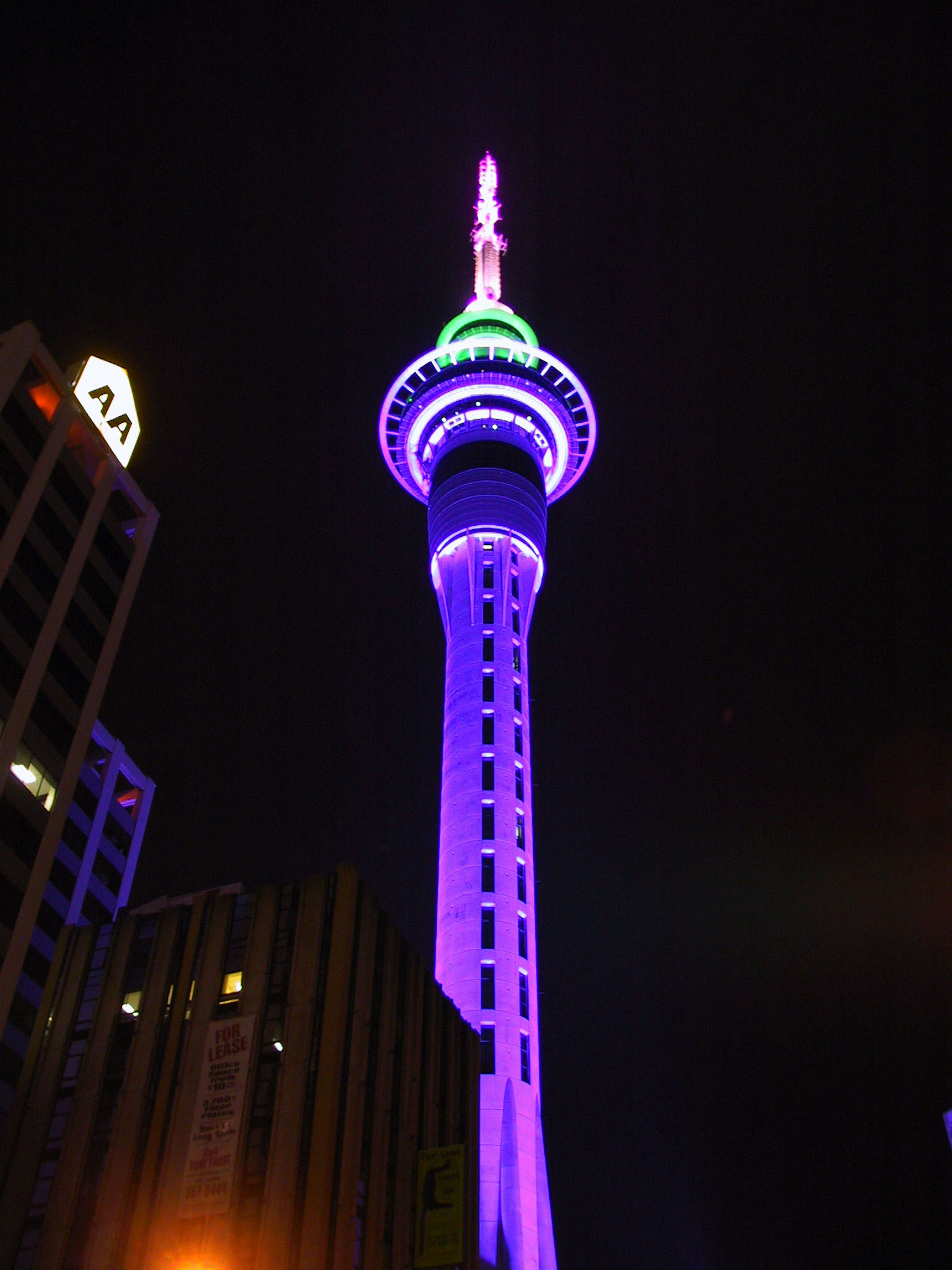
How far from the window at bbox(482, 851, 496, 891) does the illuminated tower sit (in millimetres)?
101

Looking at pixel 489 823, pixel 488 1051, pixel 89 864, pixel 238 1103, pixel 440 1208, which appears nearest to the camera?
pixel 238 1103

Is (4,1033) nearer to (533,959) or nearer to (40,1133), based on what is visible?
(40,1133)

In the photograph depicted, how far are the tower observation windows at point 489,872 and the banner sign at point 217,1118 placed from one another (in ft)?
108

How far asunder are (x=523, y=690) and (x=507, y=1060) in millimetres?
31304

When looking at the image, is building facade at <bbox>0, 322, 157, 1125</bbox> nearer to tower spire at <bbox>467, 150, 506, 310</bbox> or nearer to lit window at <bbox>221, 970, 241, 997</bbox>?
lit window at <bbox>221, 970, 241, 997</bbox>

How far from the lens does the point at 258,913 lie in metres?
55.6

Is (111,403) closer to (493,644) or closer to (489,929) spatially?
(493,644)

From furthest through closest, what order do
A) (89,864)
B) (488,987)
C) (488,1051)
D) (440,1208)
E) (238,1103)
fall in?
(89,864) < (488,987) < (488,1051) < (440,1208) < (238,1103)

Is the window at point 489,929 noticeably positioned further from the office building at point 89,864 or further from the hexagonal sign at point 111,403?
the hexagonal sign at point 111,403

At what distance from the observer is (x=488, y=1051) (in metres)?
76.4

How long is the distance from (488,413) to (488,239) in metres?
27.5

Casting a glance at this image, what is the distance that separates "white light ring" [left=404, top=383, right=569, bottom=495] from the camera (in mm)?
112375

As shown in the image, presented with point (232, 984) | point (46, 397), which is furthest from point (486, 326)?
point (232, 984)

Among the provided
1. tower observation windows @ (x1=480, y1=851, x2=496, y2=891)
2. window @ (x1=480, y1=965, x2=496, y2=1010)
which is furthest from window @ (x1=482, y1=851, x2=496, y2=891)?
window @ (x1=480, y1=965, x2=496, y2=1010)
